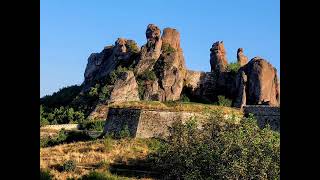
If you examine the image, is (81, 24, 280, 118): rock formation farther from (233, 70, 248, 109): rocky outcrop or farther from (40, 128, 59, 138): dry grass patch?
(40, 128, 59, 138): dry grass patch

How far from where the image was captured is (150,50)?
237ft

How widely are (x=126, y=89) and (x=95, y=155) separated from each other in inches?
1040

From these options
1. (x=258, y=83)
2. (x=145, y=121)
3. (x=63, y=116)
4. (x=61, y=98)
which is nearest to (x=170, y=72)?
(x=258, y=83)

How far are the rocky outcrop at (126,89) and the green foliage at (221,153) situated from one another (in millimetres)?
32640

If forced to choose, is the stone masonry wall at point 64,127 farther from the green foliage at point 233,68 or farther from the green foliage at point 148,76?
the green foliage at point 233,68

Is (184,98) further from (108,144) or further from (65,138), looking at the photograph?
(108,144)

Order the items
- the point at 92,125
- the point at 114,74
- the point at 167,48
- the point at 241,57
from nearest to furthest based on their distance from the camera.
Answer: the point at 92,125 < the point at 114,74 < the point at 167,48 < the point at 241,57

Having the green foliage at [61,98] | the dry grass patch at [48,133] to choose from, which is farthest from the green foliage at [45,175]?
the green foliage at [61,98]

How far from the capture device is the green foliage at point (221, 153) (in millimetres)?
29984

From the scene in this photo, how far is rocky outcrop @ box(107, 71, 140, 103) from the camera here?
223ft

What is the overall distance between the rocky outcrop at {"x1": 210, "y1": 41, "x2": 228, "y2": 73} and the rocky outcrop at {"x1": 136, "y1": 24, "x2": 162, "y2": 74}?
721cm
